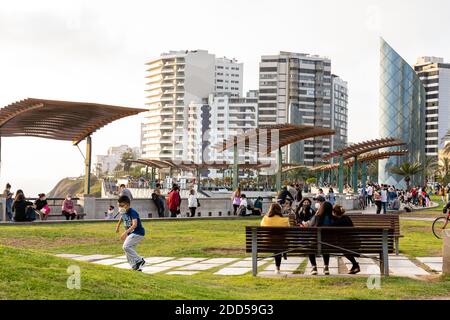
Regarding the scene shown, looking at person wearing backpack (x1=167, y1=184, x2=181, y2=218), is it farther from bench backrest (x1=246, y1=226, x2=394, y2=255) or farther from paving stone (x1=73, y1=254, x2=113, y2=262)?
bench backrest (x1=246, y1=226, x2=394, y2=255)

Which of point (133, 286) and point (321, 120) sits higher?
point (321, 120)

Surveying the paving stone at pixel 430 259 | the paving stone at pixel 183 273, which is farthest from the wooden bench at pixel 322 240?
the paving stone at pixel 430 259

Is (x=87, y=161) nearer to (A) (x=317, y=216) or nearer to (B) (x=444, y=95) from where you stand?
(A) (x=317, y=216)

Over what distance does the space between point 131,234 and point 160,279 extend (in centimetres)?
236

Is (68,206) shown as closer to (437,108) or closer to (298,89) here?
(298,89)

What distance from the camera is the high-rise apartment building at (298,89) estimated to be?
17962 centimetres

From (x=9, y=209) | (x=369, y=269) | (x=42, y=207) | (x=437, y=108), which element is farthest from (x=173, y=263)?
(x=437, y=108)

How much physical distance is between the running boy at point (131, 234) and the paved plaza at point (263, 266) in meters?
0.34

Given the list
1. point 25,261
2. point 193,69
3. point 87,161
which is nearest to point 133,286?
point 25,261

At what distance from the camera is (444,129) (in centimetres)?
19238

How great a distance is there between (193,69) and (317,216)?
7159 inches

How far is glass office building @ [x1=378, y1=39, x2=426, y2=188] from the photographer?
439ft

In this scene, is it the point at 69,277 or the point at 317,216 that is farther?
the point at 317,216

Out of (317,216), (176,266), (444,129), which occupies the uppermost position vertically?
(444,129)
